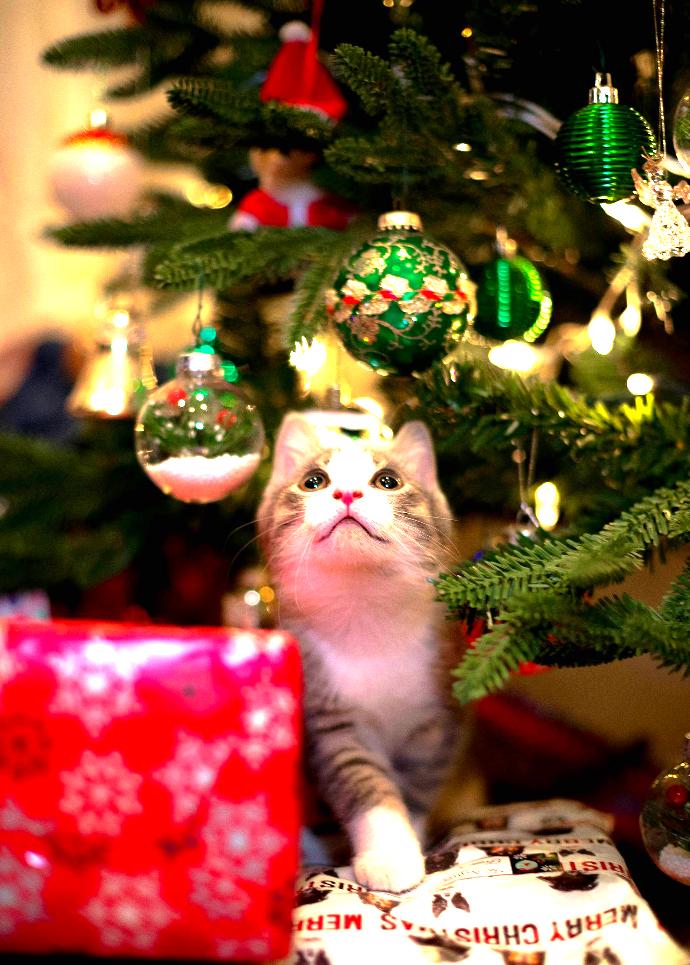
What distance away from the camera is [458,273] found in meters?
0.69

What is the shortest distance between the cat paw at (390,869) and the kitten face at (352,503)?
0.21 m

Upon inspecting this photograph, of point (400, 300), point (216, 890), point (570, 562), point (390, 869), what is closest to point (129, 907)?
point (216, 890)

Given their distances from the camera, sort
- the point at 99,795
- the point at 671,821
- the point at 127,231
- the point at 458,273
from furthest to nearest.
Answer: the point at 127,231 → the point at 458,273 → the point at 671,821 → the point at 99,795

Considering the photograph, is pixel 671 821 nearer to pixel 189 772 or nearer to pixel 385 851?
pixel 385 851

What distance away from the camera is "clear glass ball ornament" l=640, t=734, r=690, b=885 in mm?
581

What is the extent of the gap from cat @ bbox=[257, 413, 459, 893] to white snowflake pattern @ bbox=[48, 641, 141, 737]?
0.27 meters

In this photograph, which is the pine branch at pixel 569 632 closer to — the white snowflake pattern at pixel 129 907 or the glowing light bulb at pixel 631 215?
the white snowflake pattern at pixel 129 907

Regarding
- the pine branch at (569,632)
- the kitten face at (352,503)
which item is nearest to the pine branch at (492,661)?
the pine branch at (569,632)

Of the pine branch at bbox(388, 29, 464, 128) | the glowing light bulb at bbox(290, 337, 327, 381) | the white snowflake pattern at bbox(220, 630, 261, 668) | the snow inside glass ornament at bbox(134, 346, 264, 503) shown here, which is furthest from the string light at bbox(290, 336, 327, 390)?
the white snowflake pattern at bbox(220, 630, 261, 668)

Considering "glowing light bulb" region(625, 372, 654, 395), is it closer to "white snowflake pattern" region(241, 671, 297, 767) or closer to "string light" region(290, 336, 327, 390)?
"string light" region(290, 336, 327, 390)

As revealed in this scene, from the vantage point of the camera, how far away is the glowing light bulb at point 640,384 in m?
0.80

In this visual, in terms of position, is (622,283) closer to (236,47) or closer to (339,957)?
(236,47)

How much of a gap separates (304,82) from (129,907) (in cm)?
66

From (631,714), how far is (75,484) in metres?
0.80
